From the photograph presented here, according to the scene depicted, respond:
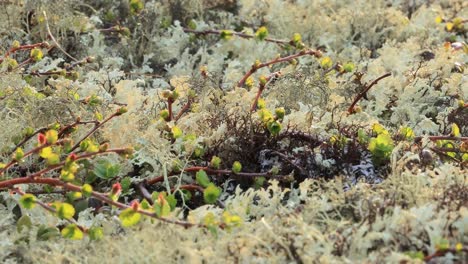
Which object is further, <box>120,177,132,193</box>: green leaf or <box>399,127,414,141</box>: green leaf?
<box>399,127,414,141</box>: green leaf

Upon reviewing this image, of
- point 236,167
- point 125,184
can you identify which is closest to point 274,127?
point 236,167

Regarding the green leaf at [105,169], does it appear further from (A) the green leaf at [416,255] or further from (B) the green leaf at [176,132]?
(A) the green leaf at [416,255]

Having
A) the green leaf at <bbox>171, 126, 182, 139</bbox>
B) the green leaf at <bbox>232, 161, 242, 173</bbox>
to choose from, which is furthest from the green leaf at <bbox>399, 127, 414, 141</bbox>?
the green leaf at <bbox>171, 126, 182, 139</bbox>

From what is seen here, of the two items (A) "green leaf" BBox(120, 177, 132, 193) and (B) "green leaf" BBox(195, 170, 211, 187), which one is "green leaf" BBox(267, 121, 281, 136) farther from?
(A) "green leaf" BBox(120, 177, 132, 193)

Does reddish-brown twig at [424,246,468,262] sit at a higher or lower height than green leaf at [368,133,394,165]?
higher

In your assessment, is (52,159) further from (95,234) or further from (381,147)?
(381,147)

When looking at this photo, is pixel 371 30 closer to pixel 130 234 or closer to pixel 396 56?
pixel 396 56

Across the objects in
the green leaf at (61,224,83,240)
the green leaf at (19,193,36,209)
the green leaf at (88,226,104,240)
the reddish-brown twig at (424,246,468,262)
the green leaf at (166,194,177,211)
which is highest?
the reddish-brown twig at (424,246,468,262)

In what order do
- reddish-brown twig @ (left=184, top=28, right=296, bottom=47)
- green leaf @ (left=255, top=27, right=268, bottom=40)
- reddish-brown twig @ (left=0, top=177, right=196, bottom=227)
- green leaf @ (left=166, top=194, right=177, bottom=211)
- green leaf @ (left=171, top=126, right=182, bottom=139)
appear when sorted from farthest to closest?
reddish-brown twig @ (left=184, top=28, right=296, bottom=47)
green leaf @ (left=255, top=27, right=268, bottom=40)
green leaf @ (left=171, top=126, right=182, bottom=139)
green leaf @ (left=166, top=194, right=177, bottom=211)
reddish-brown twig @ (left=0, top=177, right=196, bottom=227)
